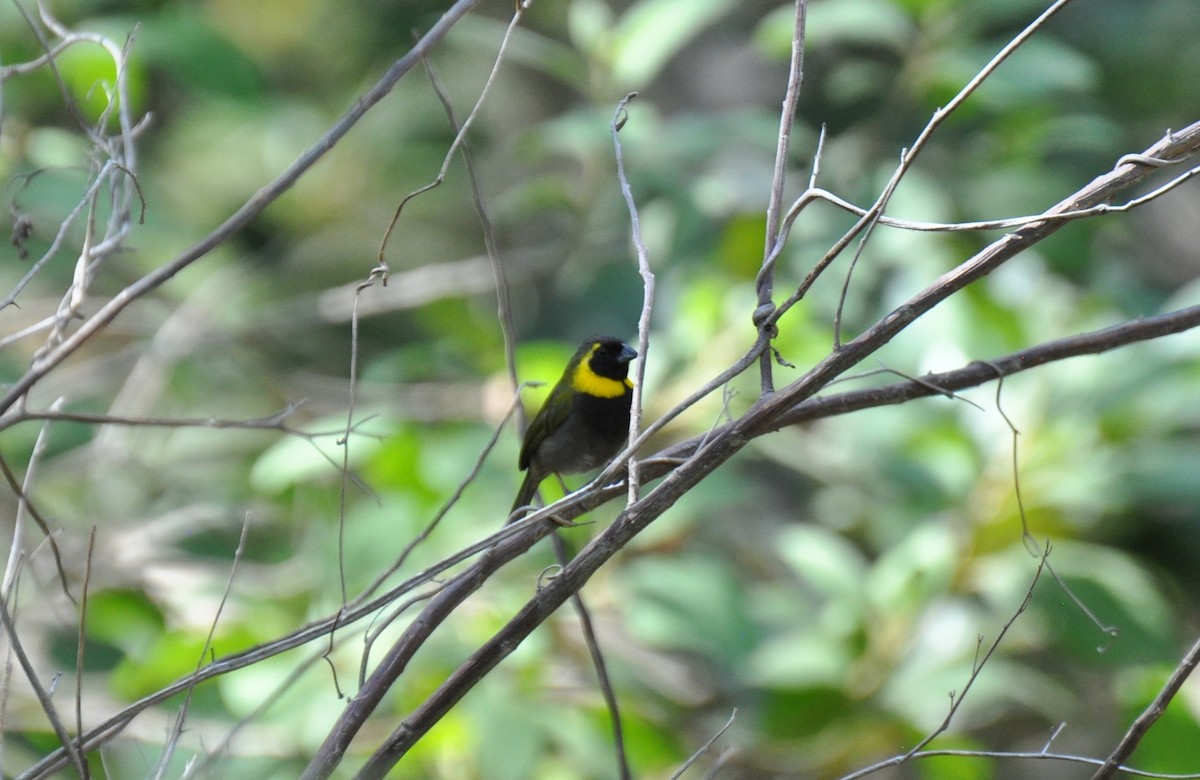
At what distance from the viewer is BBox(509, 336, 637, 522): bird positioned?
165 inches

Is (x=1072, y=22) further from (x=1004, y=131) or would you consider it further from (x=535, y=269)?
(x=535, y=269)

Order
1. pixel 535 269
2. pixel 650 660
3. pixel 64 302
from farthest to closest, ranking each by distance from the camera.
→ pixel 535 269, pixel 650 660, pixel 64 302

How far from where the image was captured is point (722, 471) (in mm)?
4883

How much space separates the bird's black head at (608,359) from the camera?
4488mm

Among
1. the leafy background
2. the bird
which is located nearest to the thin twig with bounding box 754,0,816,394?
the bird

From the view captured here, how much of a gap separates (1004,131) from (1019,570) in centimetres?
240

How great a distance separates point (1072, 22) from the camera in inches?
293

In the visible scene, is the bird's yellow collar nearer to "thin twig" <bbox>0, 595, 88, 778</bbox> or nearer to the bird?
the bird

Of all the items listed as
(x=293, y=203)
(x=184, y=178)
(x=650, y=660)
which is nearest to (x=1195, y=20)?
(x=650, y=660)

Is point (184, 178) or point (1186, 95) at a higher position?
point (184, 178)

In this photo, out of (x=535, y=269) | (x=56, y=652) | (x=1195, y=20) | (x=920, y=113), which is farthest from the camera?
(x=1195, y=20)

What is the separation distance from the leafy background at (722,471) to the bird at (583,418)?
25cm

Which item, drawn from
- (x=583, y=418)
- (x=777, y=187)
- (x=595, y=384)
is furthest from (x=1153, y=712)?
(x=595, y=384)

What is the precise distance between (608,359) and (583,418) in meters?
0.33
